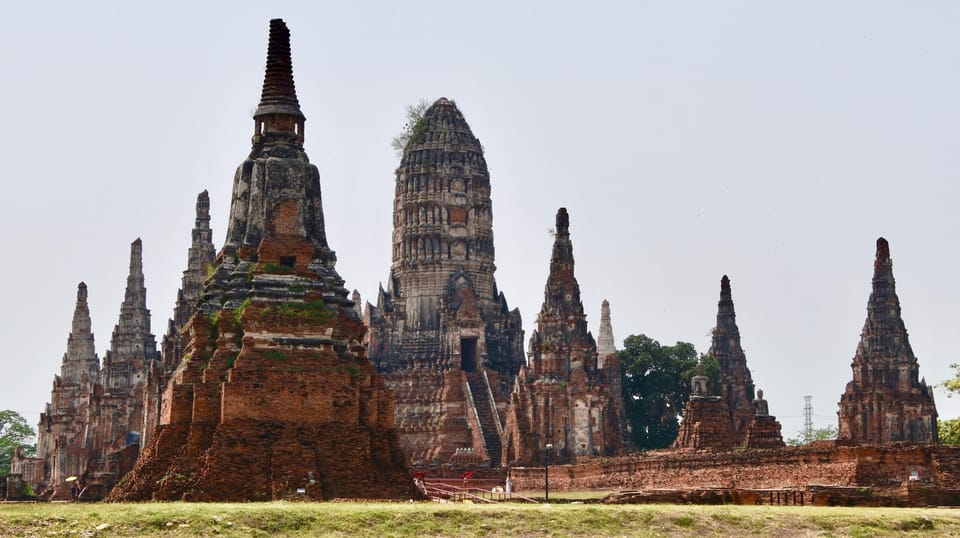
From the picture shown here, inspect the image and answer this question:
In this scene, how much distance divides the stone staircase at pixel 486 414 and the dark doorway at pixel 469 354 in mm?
943

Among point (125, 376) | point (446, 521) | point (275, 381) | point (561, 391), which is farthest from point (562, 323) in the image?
point (446, 521)

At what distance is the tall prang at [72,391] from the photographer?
266 feet

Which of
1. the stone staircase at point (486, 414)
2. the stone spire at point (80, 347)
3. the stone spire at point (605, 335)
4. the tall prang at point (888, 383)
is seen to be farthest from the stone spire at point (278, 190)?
the stone spire at point (605, 335)

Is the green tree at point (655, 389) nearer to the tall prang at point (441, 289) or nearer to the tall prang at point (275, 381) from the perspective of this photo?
the tall prang at point (441, 289)

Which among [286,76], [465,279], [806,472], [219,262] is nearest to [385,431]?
[219,262]

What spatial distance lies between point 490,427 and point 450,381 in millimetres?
3297

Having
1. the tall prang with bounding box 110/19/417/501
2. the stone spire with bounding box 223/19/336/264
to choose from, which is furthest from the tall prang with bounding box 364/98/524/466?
the tall prang with bounding box 110/19/417/501

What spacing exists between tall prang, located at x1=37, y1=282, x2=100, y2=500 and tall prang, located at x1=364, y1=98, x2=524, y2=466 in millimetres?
12439

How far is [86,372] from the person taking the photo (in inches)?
3300

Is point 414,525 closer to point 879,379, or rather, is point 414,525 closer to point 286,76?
point 286,76

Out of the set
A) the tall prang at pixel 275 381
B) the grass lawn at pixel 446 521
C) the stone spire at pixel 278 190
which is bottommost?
the grass lawn at pixel 446 521

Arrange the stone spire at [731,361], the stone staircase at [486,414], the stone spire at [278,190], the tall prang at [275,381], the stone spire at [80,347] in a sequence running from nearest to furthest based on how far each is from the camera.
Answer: the tall prang at [275,381] < the stone spire at [278,190] < the stone staircase at [486,414] < the stone spire at [731,361] < the stone spire at [80,347]

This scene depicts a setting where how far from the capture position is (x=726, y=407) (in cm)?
6781

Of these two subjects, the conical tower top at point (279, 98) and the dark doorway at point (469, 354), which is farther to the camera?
the dark doorway at point (469, 354)
